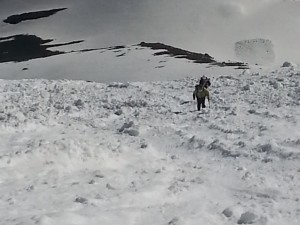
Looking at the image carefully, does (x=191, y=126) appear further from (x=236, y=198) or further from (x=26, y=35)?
(x=26, y=35)

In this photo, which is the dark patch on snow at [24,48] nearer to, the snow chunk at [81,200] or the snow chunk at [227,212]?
the snow chunk at [81,200]

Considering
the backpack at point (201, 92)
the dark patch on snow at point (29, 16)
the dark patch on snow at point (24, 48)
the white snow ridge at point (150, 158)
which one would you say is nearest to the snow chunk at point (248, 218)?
the white snow ridge at point (150, 158)

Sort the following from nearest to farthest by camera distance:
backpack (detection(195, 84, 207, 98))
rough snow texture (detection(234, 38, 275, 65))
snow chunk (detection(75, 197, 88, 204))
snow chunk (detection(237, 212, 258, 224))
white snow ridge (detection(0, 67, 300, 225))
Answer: snow chunk (detection(237, 212, 258, 224)) < white snow ridge (detection(0, 67, 300, 225)) < snow chunk (detection(75, 197, 88, 204)) < backpack (detection(195, 84, 207, 98)) < rough snow texture (detection(234, 38, 275, 65))

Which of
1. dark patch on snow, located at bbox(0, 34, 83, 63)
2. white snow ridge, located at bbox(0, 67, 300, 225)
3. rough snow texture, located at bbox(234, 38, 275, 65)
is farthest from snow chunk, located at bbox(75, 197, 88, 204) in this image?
dark patch on snow, located at bbox(0, 34, 83, 63)

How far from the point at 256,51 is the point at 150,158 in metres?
56.9

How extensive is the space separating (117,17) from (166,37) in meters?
11.5

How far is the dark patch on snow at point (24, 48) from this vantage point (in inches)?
2648

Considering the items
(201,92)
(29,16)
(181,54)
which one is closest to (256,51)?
(181,54)

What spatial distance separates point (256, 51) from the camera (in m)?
67.0

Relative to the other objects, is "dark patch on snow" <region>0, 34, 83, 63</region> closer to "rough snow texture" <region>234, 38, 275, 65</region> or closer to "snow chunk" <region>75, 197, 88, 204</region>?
"rough snow texture" <region>234, 38, 275, 65</region>

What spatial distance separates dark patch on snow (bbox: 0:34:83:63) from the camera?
2648 inches

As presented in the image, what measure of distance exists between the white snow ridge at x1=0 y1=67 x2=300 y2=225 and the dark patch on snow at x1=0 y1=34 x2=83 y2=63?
48002 mm

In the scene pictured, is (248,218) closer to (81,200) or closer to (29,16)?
(81,200)

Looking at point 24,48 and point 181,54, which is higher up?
point 24,48
